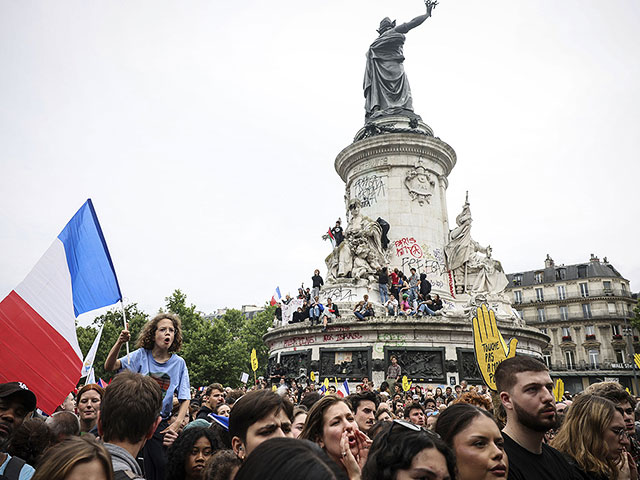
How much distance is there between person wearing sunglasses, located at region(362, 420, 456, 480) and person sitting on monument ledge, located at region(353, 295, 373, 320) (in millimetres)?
16681

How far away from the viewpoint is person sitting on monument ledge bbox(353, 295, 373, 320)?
1916 centimetres

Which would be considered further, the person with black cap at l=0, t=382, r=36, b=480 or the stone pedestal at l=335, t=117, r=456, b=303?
the stone pedestal at l=335, t=117, r=456, b=303

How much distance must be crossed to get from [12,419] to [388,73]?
28.0 meters

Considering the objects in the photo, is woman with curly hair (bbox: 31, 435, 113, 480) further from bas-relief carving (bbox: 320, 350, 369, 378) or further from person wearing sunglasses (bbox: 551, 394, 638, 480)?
bas-relief carving (bbox: 320, 350, 369, 378)

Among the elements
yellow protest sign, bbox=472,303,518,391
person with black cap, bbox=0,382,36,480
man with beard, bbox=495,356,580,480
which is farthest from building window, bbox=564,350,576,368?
person with black cap, bbox=0,382,36,480

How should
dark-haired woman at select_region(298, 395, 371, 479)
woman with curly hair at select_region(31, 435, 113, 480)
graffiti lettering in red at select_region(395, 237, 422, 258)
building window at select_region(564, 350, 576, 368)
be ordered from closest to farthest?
woman with curly hair at select_region(31, 435, 113, 480), dark-haired woman at select_region(298, 395, 371, 479), graffiti lettering in red at select_region(395, 237, 422, 258), building window at select_region(564, 350, 576, 368)

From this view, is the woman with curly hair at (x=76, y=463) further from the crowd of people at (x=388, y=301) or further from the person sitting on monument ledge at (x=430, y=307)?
the person sitting on monument ledge at (x=430, y=307)

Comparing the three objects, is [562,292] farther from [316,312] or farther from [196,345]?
[316,312]

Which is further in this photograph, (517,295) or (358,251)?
(517,295)

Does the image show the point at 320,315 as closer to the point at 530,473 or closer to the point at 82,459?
the point at 530,473

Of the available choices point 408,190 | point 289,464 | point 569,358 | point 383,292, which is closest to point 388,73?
point 408,190

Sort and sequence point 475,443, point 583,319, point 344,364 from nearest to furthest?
point 475,443 < point 344,364 < point 583,319

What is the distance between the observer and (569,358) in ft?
168

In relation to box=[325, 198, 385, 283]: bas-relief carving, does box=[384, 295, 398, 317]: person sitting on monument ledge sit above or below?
below
